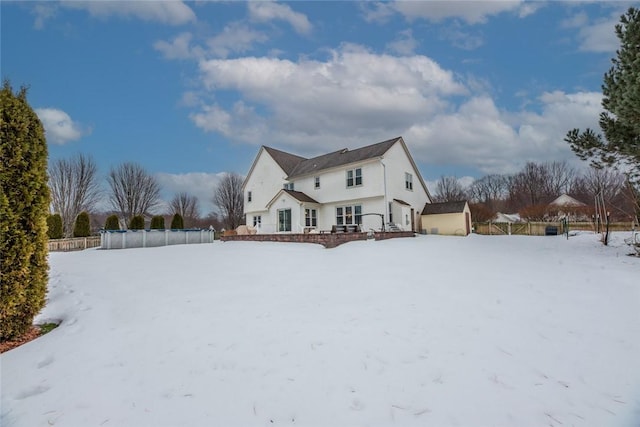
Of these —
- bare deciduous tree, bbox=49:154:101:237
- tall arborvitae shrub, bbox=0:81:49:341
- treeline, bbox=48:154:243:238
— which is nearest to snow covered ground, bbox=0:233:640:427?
tall arborvitae shrub, bbox=0:81:49:341

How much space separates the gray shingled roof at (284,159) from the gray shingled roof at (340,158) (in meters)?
0.12

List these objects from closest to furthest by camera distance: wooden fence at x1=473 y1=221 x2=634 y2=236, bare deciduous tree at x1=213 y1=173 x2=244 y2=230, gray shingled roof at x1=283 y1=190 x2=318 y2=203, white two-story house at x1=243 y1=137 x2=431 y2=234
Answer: white two-story house at x1=243 y1=137 x2=431 y2=234, gray shingled roof at x1=283 y1=190 x2=318 y2=203, wooden fence at x1=473 y1=221 x2=634 y2=236, bare deciduous tree at x1=213 y1=173 x2=244 y2=230

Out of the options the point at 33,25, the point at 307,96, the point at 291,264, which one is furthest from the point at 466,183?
the point at 33,25

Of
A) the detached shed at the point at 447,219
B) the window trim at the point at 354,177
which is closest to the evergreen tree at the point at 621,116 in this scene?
the detached shed at the point at 447,219

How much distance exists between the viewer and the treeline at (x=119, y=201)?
2572cm

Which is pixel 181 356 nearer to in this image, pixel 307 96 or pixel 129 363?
pixel 129 363

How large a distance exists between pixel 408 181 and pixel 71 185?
113ft

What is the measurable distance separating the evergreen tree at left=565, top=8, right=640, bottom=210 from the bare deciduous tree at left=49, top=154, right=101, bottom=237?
40.3 meters

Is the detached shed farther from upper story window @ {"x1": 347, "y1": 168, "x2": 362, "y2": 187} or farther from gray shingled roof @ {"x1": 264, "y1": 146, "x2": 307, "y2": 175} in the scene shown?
gray shingled roof @ {"x1": 264, "y1": 146, "x2": 307, "y2": 175}

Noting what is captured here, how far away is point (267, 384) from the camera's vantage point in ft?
8.87

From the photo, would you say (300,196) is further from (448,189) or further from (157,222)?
(448,189)

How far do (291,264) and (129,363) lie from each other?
5.98m

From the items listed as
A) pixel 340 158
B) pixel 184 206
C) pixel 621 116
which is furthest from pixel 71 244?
pixel 184 206

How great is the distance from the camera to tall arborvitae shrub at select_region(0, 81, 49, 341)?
384 centimetres
